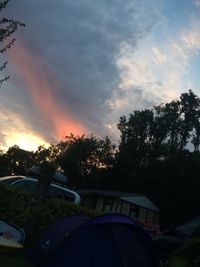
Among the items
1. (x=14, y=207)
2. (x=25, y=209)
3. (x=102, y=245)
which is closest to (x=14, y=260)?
(x=102, y=245)

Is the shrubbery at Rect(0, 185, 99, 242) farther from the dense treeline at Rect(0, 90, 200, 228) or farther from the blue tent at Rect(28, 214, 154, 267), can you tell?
the dense treeline at Rect(0, 90, 200, 228)

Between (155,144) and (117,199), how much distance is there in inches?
839

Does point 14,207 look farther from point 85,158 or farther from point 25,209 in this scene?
point 85,158

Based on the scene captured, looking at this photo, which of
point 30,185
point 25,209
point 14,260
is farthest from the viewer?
point 30,185

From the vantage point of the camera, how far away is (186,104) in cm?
6731

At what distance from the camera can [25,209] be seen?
13109mm

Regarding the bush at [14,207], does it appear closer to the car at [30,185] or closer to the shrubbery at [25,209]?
the shrubbery at [25,209]

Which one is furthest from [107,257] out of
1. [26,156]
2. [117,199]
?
[26,156]

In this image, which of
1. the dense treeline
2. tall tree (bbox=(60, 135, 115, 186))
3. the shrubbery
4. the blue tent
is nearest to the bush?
the shrubbery

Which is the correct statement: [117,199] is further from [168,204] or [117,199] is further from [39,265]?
[39,265]

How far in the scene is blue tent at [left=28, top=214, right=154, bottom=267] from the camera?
874 cm

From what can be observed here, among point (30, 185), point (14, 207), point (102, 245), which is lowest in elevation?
point (102, 245)

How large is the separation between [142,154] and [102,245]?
55.5 meters

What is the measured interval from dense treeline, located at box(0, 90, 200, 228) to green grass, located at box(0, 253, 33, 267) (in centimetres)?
3978
